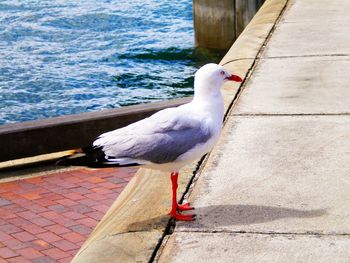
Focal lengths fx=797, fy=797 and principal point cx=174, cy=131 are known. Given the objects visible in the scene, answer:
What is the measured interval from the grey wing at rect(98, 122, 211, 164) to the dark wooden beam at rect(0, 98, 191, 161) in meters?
3.66

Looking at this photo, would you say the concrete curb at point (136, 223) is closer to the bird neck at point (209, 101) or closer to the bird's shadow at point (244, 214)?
the bird's shadow at point (244, 214)

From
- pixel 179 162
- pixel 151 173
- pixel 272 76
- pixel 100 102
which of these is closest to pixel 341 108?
pixel 272 76

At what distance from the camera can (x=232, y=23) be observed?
52.3 ft

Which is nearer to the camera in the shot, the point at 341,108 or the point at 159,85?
the point at 341,108

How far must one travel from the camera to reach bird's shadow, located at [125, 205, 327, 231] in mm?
4312

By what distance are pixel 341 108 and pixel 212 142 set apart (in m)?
2.18

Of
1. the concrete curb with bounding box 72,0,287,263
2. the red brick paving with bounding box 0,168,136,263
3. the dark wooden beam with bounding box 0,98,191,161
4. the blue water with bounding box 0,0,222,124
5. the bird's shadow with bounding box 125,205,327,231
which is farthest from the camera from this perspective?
the blue water with bounding box 0,0,222,124

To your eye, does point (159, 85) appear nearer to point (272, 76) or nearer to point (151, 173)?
point (272, 76)

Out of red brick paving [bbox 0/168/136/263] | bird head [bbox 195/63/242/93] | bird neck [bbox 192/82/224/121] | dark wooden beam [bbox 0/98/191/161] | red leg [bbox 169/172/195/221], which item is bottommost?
Result: red brick paving [bbox 0/168/136/263]

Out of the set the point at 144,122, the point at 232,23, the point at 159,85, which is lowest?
the point at 159,85

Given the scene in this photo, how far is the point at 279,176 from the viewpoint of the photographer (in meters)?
4.94

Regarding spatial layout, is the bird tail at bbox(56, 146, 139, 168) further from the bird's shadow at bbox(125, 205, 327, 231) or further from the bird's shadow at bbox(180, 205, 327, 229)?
the bird's shadow at bbox(180, 205, 327, 229)

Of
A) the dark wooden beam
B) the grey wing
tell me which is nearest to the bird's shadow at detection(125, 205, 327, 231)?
the grey wing

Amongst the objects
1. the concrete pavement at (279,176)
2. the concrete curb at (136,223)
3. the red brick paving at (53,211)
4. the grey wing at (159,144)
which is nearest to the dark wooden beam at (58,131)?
the red brick paving at (53,211)
